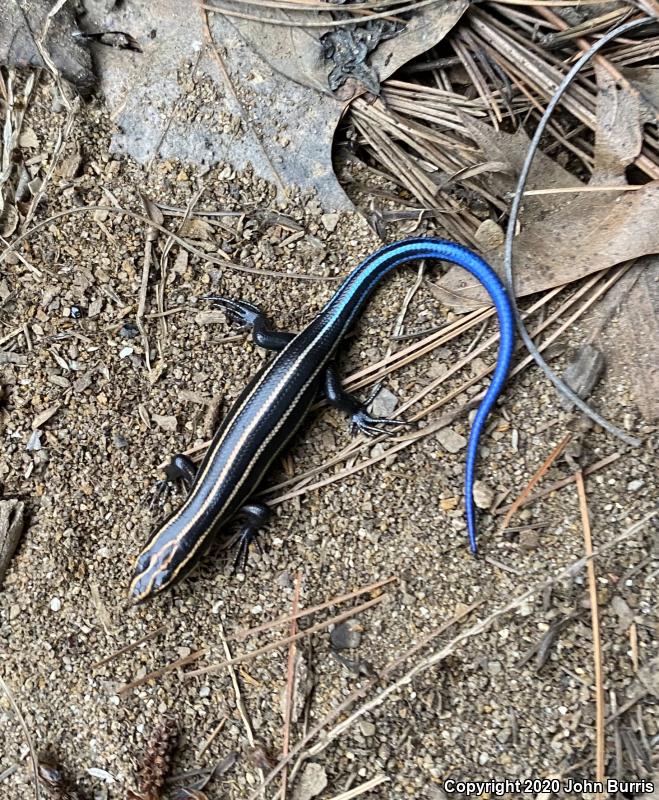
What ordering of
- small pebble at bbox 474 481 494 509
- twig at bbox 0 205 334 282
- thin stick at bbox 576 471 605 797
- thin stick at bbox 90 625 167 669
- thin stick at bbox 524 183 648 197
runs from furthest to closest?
twig at bbox 0 205 334 282 → thin stick at bbox 90 625 167 669 → small pebble at bbox 474 481 494 509 → thin stick at bbox 524 183 648 197 → thin stick at bbox 576 471 605 797

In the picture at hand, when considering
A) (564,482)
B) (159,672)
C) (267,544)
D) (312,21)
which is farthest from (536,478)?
(312,21)

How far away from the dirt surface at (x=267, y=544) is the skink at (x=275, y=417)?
11 centimetres

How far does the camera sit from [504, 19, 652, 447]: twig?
7.82 feet

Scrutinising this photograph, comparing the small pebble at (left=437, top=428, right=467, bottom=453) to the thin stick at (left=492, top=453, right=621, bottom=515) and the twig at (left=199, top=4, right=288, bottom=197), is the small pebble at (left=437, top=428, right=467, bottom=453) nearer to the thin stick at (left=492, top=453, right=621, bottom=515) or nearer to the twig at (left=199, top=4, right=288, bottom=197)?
the thin stick at (left=492, top=453, right=621, bottom=515)

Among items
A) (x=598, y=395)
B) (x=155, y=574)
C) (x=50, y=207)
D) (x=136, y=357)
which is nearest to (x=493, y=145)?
(x=598, y=395)

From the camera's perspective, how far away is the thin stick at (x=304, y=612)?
2631mm

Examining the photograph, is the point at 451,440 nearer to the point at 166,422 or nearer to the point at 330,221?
the point at 330,221

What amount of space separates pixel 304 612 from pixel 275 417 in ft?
2.75

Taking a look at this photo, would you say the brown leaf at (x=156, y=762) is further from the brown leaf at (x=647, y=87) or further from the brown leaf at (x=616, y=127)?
the brown leaf at (x=647, y=87)

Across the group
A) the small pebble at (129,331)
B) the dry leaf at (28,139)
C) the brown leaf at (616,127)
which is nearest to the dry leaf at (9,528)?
the small pebble at (129,331)

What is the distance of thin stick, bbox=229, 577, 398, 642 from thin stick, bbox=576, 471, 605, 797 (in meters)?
0.78

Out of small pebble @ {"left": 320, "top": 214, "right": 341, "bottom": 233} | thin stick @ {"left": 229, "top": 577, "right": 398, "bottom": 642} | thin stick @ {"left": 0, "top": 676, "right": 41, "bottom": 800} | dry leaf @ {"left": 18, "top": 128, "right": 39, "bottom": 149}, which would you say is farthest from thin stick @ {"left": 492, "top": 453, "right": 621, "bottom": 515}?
dry leaf @ {"left": 18, "top": 128, "right": 39, "bottom": 149}

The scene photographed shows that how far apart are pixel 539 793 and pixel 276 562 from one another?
4.43 feet

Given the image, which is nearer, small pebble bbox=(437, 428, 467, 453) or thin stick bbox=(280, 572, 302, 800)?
thin stick bbox=(280, 572, 302, 800)
